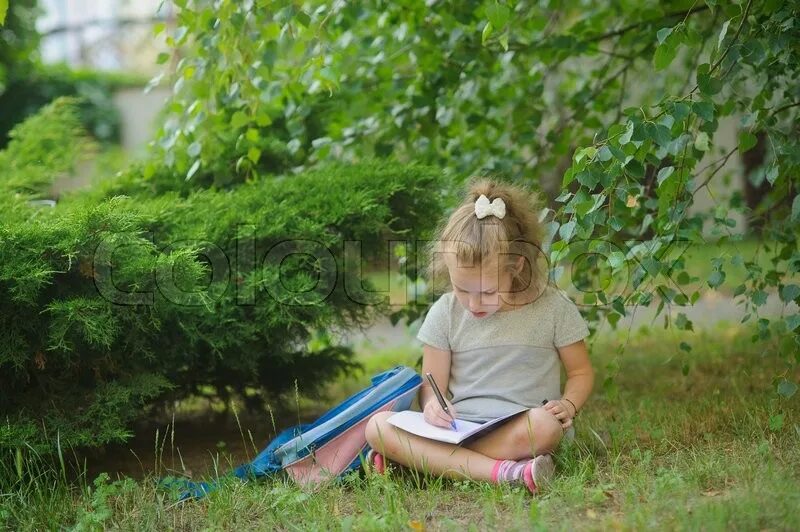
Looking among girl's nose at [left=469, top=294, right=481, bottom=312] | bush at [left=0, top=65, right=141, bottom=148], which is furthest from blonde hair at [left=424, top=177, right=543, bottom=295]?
bush at [left=0, top=65, right=141, bottom=148]

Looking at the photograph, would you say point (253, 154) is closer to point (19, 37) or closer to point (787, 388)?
point (787, 388)

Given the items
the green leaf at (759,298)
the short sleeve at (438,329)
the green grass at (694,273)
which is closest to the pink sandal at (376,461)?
the short sleeve at (438,329)

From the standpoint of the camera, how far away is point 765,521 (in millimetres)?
1918

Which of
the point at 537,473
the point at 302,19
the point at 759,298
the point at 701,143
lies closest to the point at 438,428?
the point at 537,473

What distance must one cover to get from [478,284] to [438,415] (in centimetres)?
43

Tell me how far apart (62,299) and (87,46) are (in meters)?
14.3

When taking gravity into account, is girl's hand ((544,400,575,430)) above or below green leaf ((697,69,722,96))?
below

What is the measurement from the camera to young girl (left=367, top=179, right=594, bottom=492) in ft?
8.28

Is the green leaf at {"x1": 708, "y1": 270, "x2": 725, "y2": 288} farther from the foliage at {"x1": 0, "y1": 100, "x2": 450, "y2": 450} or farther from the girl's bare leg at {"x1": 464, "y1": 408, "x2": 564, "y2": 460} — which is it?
the foliage at {"x1": 0, "y1": 100, "x2": 450, "y2": 450}

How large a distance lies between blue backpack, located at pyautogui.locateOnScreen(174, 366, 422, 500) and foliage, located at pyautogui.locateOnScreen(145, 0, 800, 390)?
71 centimetres

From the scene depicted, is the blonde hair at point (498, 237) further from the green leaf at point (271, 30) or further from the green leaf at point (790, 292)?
the green leaf at point (271, 30)

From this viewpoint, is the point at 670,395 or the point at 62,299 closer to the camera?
the point at 62,299

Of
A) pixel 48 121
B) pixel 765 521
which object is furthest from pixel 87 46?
pixel 765 521

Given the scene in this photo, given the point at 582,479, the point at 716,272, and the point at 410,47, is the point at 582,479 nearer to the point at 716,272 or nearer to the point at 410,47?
the point at 716,272
